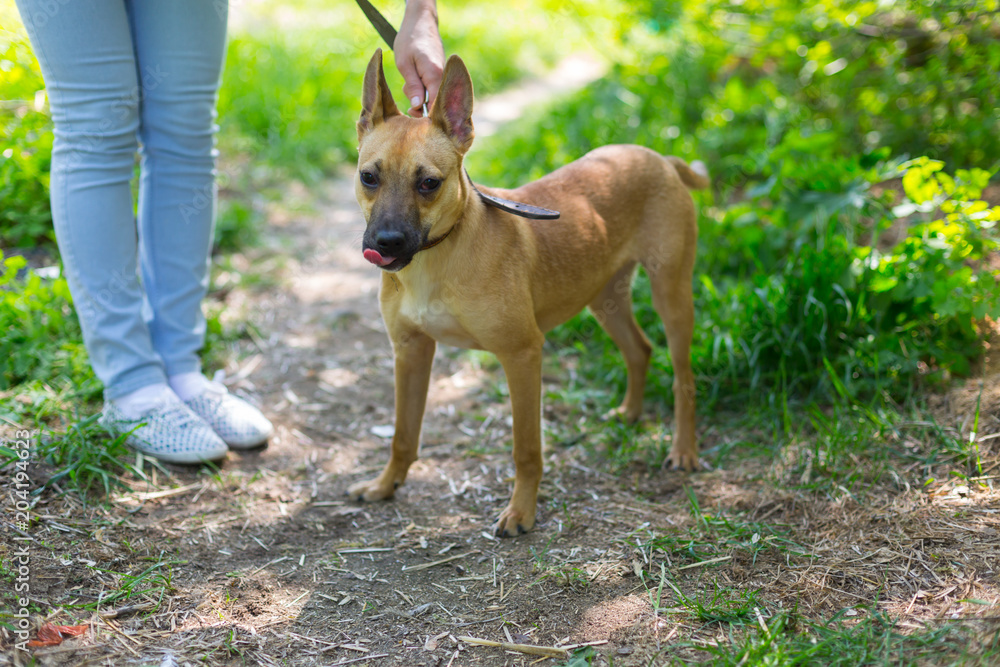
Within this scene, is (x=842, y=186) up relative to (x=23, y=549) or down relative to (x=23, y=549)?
up

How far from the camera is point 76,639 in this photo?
2.13 m

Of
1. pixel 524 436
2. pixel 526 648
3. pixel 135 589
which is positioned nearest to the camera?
→ pixel 526 648

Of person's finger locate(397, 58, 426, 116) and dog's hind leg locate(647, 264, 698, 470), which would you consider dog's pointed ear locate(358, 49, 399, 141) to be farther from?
dog's hind leg locate(647, 264, 698, 470)

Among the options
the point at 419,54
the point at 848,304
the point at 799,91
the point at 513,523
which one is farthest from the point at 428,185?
the point at 799,91

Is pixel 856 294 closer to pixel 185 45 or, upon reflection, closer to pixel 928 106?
pixel 928 106

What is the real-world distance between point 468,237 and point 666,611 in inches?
56.9

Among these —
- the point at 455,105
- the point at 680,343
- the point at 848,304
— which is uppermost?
the point at 455,105

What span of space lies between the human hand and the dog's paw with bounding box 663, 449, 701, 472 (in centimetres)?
187

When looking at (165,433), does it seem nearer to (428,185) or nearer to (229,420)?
(229,420)

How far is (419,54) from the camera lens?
8.95 ft

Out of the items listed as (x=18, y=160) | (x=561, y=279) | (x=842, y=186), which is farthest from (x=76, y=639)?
(x=842, y=186)

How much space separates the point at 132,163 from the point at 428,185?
53.4 inches

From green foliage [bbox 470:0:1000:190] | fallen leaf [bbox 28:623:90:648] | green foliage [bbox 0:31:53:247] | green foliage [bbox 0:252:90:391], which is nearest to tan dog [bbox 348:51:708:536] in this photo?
fallen leaf [bbox 28:623:90:648]

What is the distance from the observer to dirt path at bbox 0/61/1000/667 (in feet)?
7.41
